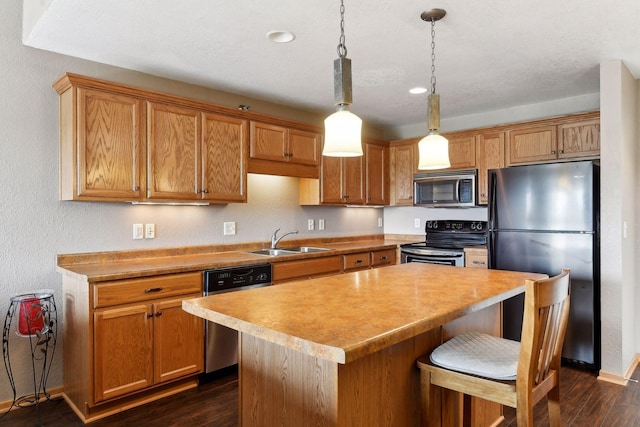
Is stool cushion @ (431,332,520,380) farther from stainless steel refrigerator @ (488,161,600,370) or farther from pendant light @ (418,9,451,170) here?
stainless steel refrigerator @ (488,161,600,370)

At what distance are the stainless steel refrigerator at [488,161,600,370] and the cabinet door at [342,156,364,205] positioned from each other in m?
1.51

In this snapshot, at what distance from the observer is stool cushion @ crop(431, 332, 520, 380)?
1.55m

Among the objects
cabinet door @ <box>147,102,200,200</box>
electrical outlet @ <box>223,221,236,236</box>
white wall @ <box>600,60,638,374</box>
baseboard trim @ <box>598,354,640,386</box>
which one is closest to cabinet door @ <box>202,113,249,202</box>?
cabinet door @ <box>147,102,200,200</box>

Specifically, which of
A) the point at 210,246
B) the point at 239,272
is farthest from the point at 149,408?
the point at 210,246

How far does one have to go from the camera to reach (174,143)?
10.1 feet

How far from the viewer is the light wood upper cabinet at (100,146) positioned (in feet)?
8.64

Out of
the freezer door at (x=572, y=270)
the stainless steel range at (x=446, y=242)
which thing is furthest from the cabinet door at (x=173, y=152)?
the freezer door at (x=572, y=270)

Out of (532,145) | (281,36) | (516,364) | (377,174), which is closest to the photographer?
(516,364)

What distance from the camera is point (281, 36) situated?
2.61 m

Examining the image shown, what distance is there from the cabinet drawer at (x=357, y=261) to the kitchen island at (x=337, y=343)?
6.61 ft

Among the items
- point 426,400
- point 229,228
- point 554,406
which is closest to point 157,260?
point 229,228

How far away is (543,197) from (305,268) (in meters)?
2.04

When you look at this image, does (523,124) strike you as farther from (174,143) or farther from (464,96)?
(174,143)

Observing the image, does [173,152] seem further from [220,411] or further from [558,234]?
[558,234]
